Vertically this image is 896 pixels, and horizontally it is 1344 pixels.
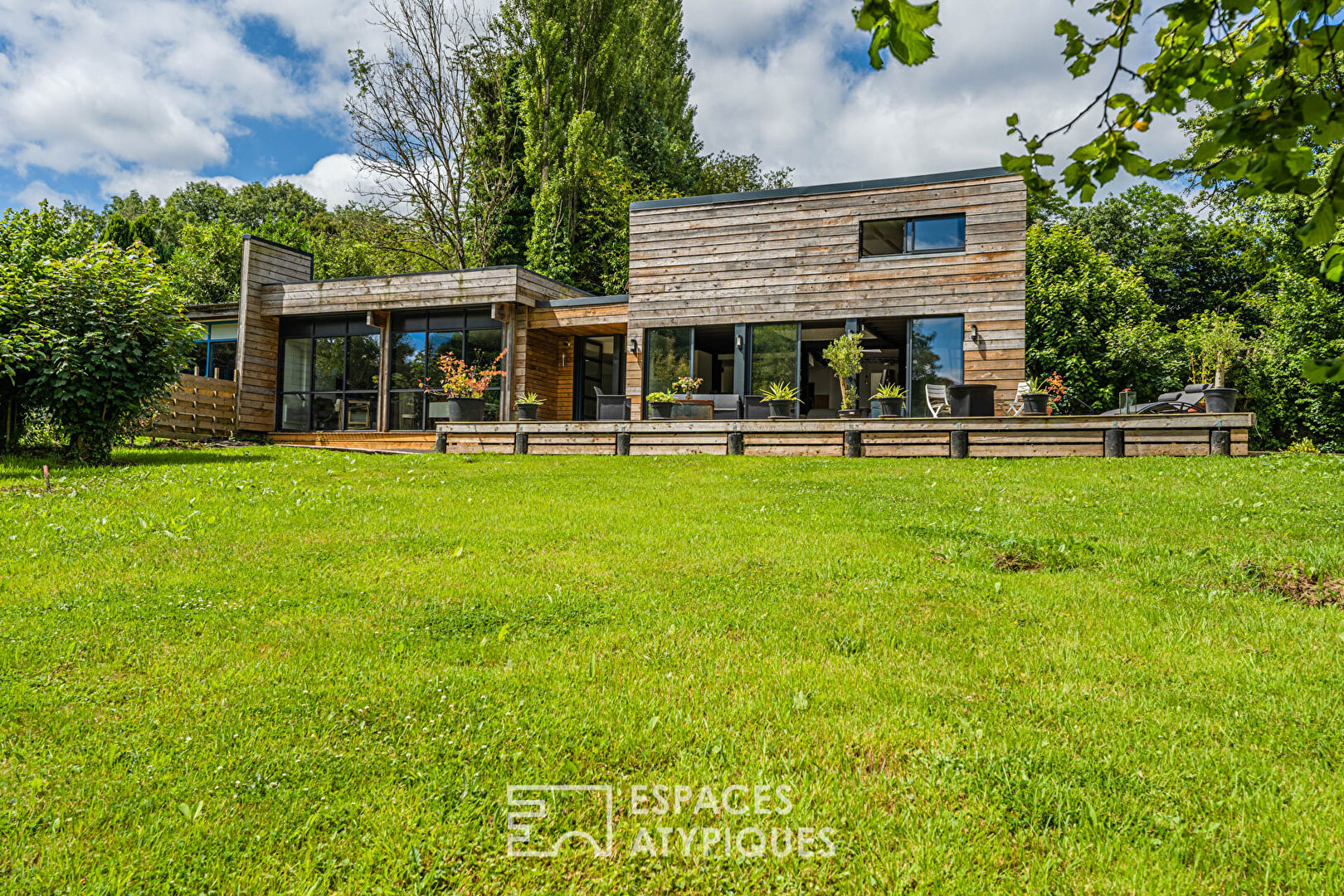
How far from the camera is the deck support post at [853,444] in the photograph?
1254 centimetres

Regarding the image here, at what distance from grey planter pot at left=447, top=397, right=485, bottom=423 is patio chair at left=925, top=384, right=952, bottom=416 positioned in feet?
29.0

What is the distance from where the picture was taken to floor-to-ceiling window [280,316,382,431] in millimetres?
19797

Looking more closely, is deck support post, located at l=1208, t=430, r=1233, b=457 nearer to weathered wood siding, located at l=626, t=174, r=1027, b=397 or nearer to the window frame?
weathered wood siding, located at l=626, t=174, r=1027, b=397

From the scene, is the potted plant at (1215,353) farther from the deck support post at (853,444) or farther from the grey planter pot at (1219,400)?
the deck support post at (853,444)

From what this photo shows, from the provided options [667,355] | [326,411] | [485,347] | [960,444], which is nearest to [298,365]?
[326,411]

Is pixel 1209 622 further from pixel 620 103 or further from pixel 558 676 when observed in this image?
pixel 620 103

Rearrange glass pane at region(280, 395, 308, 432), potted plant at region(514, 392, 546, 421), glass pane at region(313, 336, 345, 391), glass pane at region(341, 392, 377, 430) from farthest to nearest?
1. glass pane at region(280, 395, 308, 432)
2. glass pane at region(313, 336, 345, 391)
3. glass pane at region(341, 392, 377, 430)
4. potted plant at region(514, 392, 546, 421)

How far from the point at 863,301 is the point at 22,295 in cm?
1368

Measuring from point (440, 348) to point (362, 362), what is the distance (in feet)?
7.37

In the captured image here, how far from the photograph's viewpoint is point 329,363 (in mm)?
20281

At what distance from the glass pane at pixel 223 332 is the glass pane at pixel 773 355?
1483cm

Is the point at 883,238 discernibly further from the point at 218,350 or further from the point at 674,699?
the point at 218,350

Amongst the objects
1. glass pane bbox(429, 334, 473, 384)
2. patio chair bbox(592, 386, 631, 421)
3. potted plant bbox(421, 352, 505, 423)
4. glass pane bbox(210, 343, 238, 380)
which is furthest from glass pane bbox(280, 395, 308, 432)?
patio chair bbox(592, 386, 631, 421)

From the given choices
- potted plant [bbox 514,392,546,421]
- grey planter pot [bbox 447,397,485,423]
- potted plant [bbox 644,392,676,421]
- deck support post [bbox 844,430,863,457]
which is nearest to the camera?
deck support post [bbox 844,430,863,457]
